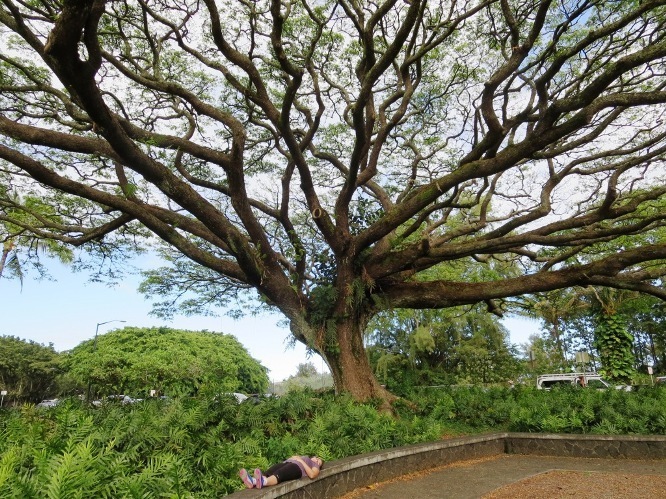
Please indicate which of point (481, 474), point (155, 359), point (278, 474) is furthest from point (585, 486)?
point (155, 359)

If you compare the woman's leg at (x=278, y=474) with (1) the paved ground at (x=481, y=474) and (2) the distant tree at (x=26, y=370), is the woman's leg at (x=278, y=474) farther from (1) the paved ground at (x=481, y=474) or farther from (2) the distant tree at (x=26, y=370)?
(2) the distant tree at (x=26, y=370)

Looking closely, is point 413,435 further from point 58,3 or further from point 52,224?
point 58,3

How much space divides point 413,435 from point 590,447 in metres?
2.94

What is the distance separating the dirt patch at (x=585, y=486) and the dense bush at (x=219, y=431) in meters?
1.84

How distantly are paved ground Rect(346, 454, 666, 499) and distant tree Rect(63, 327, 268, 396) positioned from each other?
48.6ft

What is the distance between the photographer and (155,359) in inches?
1088

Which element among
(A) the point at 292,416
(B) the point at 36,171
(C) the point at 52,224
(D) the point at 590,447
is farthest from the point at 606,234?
(C) the point at 52,224

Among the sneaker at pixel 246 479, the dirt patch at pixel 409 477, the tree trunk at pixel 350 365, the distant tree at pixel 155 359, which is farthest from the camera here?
the distant tree at pixel 155 359

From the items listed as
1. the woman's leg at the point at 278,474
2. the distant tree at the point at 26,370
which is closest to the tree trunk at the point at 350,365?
the woman's leg at the point at 278,474

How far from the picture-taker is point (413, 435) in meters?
7.39

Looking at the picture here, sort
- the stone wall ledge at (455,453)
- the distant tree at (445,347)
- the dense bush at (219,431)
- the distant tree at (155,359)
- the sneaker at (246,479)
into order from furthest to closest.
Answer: the distant tree at (445,347) < the distant tree at (155,359) < the stone wall ledge at (455,453) < the sneaker at (246,479) < the dense bush at (219,431)

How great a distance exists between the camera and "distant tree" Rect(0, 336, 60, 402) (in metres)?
29.5

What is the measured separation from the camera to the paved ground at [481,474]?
5390 mm

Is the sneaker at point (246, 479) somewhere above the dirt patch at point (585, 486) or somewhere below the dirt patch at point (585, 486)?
above
